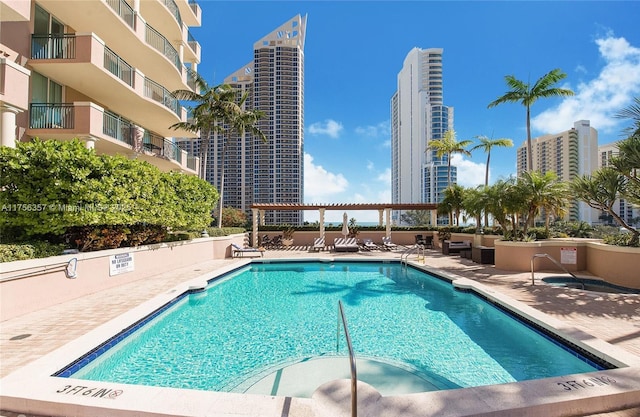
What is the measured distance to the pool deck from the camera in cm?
464

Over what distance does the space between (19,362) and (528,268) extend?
1433 cm

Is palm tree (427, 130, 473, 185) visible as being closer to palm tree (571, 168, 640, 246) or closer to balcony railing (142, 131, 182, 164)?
palm tree (571, 168, 640, 246)

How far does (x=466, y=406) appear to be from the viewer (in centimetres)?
299

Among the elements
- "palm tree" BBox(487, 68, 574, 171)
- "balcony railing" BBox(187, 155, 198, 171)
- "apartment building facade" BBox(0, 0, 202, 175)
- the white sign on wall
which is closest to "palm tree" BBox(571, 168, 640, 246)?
the white sign on wall

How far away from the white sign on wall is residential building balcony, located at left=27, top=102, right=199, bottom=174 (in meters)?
18.1

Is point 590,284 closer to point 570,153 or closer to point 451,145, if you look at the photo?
point 451,145

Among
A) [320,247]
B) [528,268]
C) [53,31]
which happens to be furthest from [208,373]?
[320,247]

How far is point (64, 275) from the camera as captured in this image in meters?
7.33

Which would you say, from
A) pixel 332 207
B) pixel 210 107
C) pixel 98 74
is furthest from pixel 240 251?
pixel 210 107

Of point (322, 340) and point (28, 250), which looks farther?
point (28, 250)

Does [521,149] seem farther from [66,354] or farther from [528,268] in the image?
[66,354]

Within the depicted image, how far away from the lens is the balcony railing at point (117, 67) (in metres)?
11.3

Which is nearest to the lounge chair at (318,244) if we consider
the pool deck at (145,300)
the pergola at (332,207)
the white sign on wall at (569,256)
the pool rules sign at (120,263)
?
the pergola at (332,207)

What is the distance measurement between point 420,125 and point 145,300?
3767 inches
